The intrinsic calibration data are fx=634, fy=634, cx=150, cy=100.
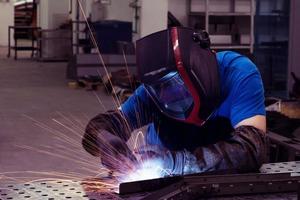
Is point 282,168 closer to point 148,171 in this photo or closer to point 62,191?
point 148,171

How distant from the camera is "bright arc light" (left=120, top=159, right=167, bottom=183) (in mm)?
1879

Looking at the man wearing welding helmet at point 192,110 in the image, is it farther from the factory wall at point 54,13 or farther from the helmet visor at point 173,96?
the factory wall at point 54,13

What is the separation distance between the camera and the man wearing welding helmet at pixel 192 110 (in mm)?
1845

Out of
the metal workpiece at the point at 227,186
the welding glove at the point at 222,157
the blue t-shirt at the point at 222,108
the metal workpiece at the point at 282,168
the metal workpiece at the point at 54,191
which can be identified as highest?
the blue t-shirt at the point at 222,108

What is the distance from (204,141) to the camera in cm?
217

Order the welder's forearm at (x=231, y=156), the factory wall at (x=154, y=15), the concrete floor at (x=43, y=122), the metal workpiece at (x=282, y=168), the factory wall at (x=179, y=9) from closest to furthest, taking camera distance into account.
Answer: the welder's forearm at (x=231, y=156) → the metal workpiece at (x=282, y=168) → the concrete floor at (x=43, y=122) → the factory wall at (x=154, y=15) → the factory wall at (x=179, y=9)

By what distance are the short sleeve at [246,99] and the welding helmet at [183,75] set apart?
0.48ft

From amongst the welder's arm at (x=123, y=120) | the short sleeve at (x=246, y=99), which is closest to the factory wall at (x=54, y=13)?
the welder's arm at (x=123, y=120)

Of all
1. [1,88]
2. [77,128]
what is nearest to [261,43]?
[77,128]

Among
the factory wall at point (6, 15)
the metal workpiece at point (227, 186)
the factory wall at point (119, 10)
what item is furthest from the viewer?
the factory wall at point (6, 15)

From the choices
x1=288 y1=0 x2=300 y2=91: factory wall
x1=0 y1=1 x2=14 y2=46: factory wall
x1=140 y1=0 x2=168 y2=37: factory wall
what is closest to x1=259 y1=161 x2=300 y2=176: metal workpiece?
x1=288 y1=0 x2=300 y2=91: factory wall

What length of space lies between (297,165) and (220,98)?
35cm

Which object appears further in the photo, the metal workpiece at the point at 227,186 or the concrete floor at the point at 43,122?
the concrete floor at the point at 43,122

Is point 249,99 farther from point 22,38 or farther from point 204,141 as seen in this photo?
point 22,38
